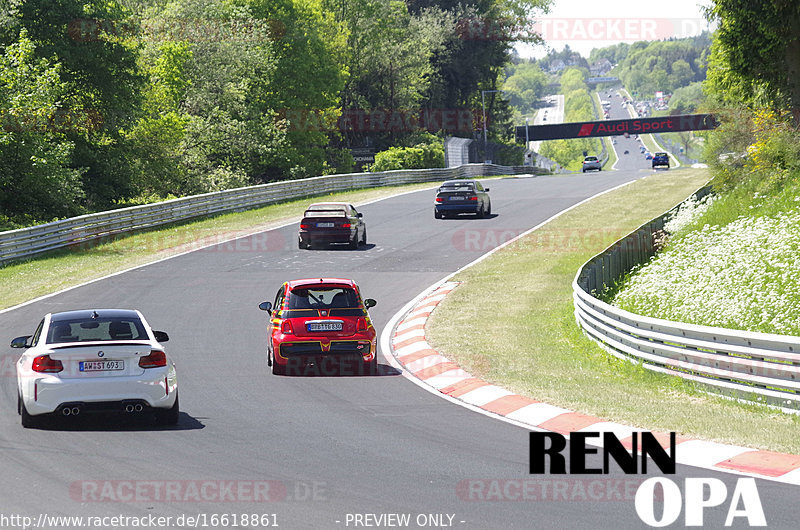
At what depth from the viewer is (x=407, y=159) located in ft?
237

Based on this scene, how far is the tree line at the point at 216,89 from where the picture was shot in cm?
3866

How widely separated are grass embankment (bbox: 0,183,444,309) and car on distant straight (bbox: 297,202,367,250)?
4.42 ft

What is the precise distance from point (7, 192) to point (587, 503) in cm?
3409

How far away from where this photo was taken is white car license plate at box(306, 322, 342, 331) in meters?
15.4

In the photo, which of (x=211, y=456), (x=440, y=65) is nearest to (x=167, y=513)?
(x=211, y=456)

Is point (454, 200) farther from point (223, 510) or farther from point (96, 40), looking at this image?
point (223, 510)

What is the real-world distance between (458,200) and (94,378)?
28.6 meters

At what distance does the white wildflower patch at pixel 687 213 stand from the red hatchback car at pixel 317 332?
16311 millimetres

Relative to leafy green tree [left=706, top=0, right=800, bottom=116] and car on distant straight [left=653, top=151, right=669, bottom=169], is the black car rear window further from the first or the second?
car on distant straight [left=653, top=151, right=669, bottom=169]
